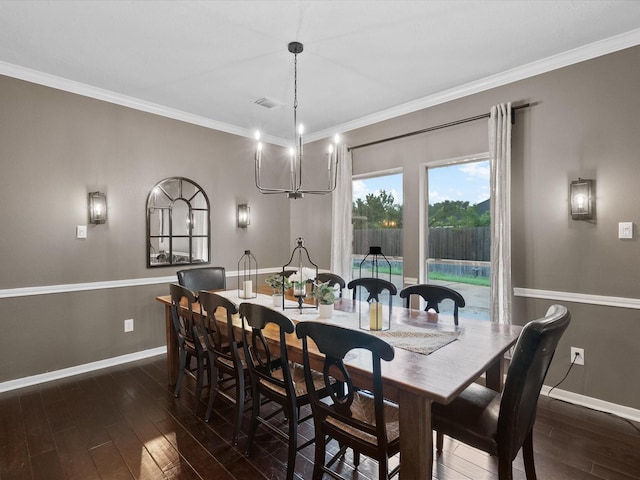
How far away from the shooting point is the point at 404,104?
4.05 meters

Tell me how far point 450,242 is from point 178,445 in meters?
3.14

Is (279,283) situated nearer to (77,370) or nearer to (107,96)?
(77,370)

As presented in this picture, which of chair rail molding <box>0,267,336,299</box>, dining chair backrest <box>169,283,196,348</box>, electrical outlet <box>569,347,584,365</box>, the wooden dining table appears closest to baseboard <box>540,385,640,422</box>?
electrical outlet <box>569,347,584,365</box>

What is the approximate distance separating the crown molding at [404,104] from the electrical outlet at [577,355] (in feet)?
8.05

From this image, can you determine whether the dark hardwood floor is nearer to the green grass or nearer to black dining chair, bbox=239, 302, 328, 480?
black dining chair, bbox=239, 302, 328, 480

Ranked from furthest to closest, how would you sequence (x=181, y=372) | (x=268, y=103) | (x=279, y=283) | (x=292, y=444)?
(x=268, y=103) → (x=181, y=372) → (x=279, y=283) → (x=292, y=444)

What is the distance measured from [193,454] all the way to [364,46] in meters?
3.31

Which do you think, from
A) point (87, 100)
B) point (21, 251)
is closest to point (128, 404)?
point (21, 251)

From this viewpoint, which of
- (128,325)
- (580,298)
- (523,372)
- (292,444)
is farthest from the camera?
(128,325)

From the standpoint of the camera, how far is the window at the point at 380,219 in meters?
4.27

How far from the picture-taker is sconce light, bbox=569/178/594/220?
111 inches

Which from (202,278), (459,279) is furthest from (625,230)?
(202,278)

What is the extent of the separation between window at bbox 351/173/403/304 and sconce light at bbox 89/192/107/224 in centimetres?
293

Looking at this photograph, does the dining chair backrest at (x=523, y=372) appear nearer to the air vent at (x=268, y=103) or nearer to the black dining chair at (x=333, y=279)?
the black dining chair at (x=333, y=279)
